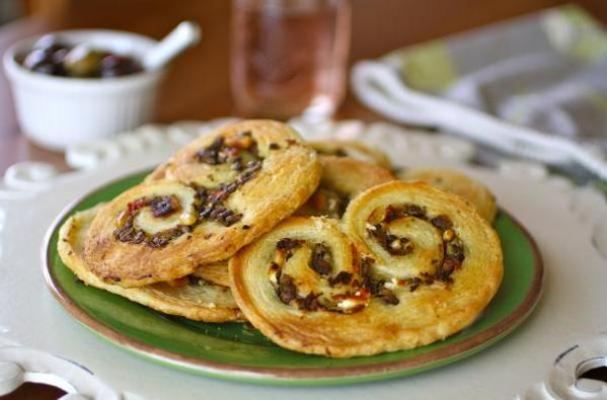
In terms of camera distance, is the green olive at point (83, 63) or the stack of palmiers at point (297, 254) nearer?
the stack of palmiers at point (297, 254)

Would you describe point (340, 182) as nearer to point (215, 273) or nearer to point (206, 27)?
point (215, 273)

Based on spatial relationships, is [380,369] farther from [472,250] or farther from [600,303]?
[600,303]

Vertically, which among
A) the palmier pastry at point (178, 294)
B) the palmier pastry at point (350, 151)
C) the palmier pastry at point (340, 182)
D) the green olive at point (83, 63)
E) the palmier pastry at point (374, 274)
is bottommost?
the green olive at point (83, 63)

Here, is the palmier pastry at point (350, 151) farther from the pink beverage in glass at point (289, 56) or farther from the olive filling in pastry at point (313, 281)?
the pink beverage in glass at point (289, 56)

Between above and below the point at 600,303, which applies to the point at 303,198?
above

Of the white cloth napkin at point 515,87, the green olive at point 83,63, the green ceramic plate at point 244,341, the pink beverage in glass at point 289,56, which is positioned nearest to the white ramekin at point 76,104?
the green olive at point 83,63

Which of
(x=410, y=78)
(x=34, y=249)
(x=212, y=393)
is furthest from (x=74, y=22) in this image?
(x=212, y=393)
